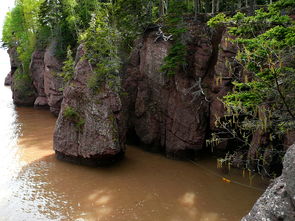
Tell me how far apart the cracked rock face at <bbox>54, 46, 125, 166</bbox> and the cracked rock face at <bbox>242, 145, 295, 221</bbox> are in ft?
32.3

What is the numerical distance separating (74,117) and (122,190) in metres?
5.18

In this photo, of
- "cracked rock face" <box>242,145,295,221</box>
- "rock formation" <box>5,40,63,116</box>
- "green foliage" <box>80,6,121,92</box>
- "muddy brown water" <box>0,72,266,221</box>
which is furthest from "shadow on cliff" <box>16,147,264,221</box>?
"rock formation" <box>5,40,63,116</box>

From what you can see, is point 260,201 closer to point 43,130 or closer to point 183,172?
point 183,172

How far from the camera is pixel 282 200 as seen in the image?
5.05m

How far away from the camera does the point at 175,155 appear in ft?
A: 53.7

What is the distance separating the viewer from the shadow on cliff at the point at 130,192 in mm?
10797

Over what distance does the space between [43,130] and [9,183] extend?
32.3 feet

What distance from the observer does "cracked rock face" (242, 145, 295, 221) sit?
190 inches

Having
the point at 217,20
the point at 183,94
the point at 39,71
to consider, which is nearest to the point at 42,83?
the point at 39,71

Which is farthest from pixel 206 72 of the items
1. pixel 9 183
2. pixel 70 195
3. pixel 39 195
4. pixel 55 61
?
pixel 55 61

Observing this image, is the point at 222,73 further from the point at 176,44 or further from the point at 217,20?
the point at 217,20

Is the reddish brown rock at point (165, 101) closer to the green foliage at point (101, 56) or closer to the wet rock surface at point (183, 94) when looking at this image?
the wet rock surface at point (183, 94)

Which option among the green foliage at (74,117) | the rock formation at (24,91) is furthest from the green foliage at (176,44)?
the rock formation at (24,91)

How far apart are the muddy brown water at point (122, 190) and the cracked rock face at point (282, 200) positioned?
535 cm
